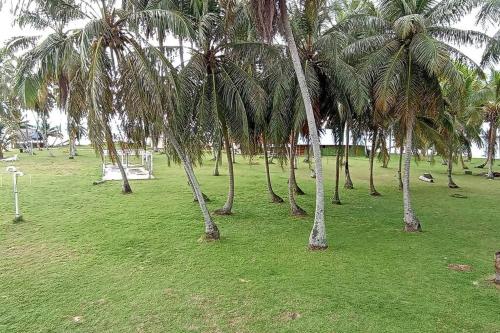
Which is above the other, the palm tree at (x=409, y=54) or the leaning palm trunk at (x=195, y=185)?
the palm tree at (x=409, y=54)

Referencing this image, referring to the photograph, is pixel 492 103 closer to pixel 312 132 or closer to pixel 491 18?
pixel 491 18

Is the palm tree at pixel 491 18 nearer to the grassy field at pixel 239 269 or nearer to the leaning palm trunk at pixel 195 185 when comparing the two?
the grassy field at pixel 239 269

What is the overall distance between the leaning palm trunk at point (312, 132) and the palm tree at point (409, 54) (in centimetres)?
271

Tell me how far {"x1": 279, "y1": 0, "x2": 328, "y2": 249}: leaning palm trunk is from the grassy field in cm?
38

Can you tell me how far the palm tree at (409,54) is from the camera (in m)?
9.81

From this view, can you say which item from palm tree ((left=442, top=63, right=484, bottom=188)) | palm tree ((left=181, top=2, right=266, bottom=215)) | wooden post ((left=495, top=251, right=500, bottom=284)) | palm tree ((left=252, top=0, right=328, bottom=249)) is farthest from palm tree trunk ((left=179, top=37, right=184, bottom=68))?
wooden post ((left=495, top=251, right=500, bottom=284))

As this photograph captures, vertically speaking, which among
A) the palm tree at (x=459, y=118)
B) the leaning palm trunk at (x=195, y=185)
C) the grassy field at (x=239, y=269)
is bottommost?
the grassy field at (x=239, y=269)

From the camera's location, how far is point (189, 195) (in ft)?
51.7

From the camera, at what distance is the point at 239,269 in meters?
7.80

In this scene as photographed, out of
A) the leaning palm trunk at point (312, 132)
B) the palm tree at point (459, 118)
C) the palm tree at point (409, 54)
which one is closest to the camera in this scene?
the leaning palm trunk at point (312, 132)

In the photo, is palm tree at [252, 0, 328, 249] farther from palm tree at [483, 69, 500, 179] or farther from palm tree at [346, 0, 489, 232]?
palm tree at [483, 69, 500, 179]

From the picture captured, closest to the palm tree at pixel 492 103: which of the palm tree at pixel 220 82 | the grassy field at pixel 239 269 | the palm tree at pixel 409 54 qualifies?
the grassy field at pixel 239 269

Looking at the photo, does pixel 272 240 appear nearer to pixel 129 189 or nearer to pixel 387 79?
pixel 387 79

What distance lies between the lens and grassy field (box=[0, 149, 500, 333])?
5.73m
